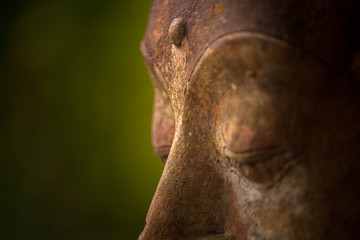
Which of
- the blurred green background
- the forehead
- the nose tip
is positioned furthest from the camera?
the blurred green background

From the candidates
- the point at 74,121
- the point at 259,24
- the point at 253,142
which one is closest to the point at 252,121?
the point at 253,142

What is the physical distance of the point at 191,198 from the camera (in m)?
0.75

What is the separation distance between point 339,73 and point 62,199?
1.85 m

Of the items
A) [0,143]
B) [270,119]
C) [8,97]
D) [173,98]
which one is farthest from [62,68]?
[270,119]

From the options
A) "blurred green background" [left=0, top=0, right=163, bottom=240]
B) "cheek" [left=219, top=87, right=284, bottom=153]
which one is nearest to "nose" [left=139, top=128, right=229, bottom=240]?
"cheek" [left=219, top=87, right=284, bottom=153]

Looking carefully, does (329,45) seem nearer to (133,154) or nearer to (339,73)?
(339,73)

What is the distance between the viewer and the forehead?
0.61m

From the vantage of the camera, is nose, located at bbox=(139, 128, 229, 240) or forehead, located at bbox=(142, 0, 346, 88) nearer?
forehead, located at bbox=(142, 0, 346, 88)

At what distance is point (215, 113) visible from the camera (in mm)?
727

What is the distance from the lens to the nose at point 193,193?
2.44 ft

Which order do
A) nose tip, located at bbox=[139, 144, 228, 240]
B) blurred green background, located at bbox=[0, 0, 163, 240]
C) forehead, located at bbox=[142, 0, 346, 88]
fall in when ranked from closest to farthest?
1. forehead, located at bbox=[142, 0, 346, 88]
2. nose tip, located at bbox=[139, 144, 228, 240]
3. blurred green background, located at bbox=[0, 0, 163, 240]

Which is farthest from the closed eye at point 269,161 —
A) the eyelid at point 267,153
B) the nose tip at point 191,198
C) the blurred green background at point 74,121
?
the blurred green background at point 74,121

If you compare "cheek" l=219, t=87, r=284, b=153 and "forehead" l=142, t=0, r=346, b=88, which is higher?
"forehead" l=142, t=0, r=346, b=88

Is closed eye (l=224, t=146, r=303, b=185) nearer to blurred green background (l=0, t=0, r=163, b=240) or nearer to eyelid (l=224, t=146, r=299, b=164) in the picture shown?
eyelid (l=224, t=146, r=299, b=164)
